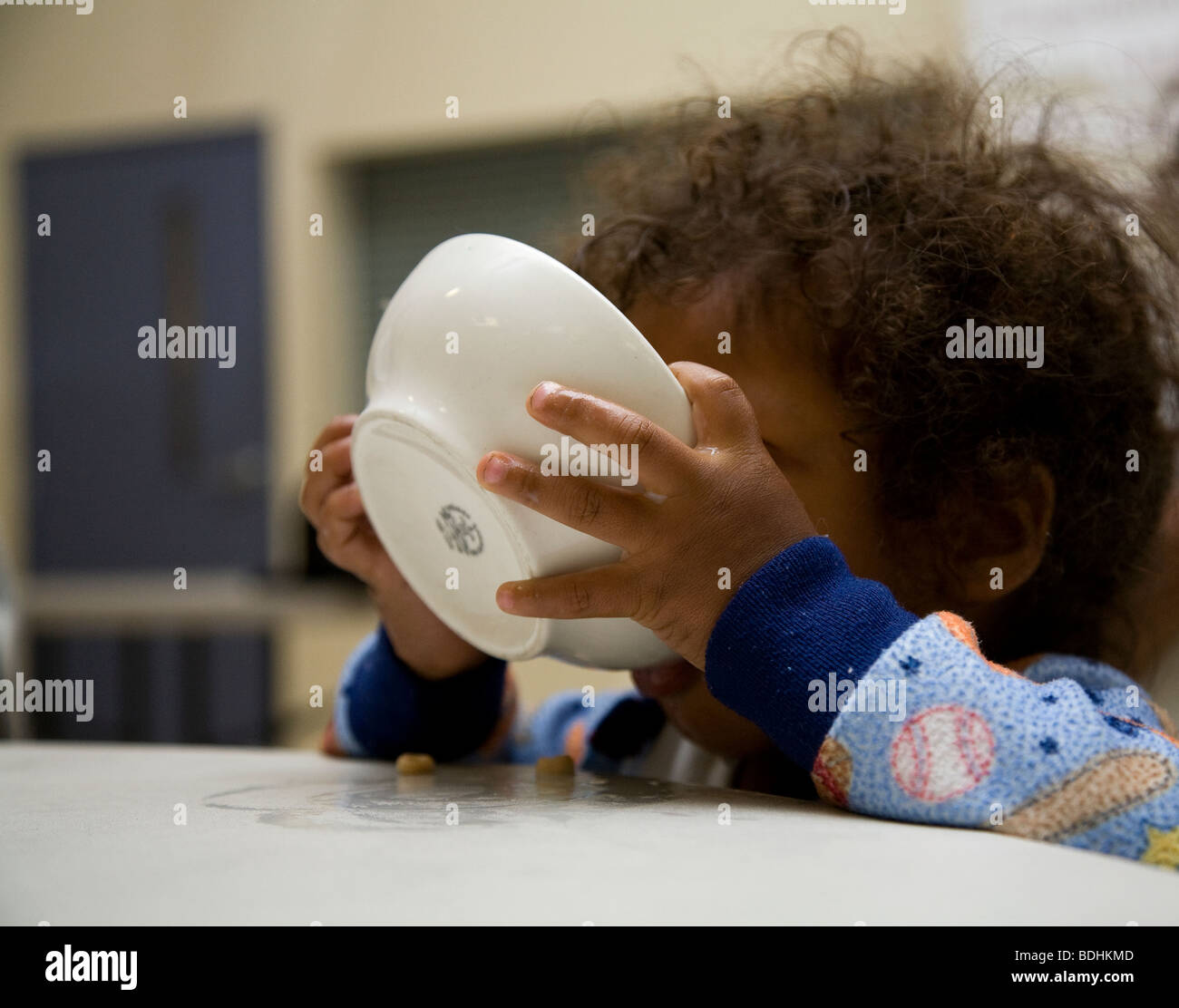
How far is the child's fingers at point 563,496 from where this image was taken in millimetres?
559

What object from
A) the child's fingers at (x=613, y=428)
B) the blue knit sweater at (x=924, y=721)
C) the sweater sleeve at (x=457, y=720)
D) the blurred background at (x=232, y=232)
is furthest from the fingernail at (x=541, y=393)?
the blurred background at (x=232, y=232)

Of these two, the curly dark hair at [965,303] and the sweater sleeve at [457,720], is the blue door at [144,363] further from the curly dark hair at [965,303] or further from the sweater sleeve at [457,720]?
the curly dark hair at [965,303]

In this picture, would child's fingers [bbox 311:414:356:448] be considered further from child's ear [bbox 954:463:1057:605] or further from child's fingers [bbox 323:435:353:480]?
child's ear [bbox 954:463:1057:605]

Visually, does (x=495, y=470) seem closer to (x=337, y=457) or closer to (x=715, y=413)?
(x=715, y=413)

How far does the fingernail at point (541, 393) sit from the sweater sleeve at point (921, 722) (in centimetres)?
14

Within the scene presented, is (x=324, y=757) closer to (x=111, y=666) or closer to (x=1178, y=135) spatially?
(x=1178, y=135)

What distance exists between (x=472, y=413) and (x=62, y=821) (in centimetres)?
26

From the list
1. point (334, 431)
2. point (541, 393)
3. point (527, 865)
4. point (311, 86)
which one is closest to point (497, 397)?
point (541, 393)

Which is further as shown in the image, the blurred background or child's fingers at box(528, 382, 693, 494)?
the blurred background

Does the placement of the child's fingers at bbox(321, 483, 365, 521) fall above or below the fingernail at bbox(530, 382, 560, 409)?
below

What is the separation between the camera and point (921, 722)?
0.54 m

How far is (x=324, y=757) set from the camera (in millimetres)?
902

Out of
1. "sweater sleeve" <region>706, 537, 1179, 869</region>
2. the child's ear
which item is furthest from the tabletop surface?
the child's ear

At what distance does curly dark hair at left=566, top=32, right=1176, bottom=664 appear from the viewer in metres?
0.76
